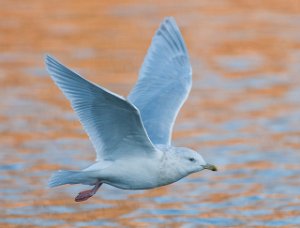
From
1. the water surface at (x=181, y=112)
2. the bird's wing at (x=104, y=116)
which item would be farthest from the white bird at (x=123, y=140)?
the water surface at (x=181, y=112)

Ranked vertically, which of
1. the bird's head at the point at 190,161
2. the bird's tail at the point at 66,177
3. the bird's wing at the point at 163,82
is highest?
the bird's wing at the point at 163,82

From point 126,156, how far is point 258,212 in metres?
2.80

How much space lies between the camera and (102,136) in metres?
8.32

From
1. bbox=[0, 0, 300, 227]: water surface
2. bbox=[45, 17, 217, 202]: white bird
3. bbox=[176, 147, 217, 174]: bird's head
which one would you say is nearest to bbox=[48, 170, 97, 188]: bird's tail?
bbox=[45, 17, 217, 202]: white bird

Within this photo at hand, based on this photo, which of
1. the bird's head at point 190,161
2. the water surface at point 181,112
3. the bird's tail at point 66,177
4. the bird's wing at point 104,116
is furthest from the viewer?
the water surface at point 181,112

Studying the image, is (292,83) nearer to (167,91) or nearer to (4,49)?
(4,49)

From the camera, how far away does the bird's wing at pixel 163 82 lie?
9289 mm

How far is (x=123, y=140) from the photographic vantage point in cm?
829

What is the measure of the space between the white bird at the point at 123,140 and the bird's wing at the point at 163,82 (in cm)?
1

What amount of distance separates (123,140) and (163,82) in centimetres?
157

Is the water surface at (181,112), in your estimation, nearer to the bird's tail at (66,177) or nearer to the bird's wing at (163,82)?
the bird's wing at (163,82)

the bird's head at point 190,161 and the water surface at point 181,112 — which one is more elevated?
the water surface at point 181,112

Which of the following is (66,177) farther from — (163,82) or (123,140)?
(163,82)

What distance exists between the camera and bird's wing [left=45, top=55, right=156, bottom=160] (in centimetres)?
779
